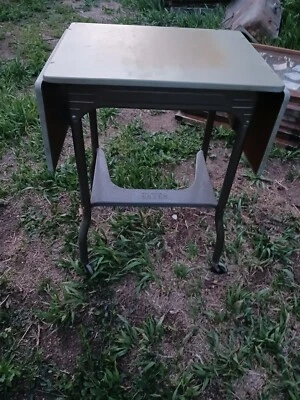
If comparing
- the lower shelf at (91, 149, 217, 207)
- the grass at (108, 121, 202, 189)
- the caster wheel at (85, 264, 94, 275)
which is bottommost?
the grass at (108, 121, 202, 189)

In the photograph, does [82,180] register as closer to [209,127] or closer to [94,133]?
[94,133]

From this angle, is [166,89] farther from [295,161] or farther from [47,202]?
[295,161]

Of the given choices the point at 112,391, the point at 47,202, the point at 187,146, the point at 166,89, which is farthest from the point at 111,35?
the point at 112,391

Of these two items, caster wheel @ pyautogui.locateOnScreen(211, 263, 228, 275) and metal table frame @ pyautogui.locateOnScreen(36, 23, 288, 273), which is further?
caster wheel @ pyautogui.locateOnScreen(211, 263, 228, 275)

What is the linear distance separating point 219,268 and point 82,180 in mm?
738

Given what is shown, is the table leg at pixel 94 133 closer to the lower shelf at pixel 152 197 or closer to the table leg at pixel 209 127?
the lower shelf at pixel 152 197

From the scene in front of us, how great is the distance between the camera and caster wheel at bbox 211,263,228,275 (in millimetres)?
1741

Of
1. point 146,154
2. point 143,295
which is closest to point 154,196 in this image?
point 143,295

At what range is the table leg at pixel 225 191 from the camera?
132cm

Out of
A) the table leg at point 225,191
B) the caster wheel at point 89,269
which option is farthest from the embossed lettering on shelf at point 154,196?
the caster wheel at point 89,269

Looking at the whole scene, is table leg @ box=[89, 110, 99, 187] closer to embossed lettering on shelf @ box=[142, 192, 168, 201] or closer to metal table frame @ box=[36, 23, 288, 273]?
metal table frame @ box=[36, 23, 288, 273]

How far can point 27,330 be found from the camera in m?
1.54

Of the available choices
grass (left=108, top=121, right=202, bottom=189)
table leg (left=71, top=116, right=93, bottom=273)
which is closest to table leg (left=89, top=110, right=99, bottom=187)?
grass (left=108, top=121, right=202, bottom=189)

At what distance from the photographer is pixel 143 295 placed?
5.42 feet
